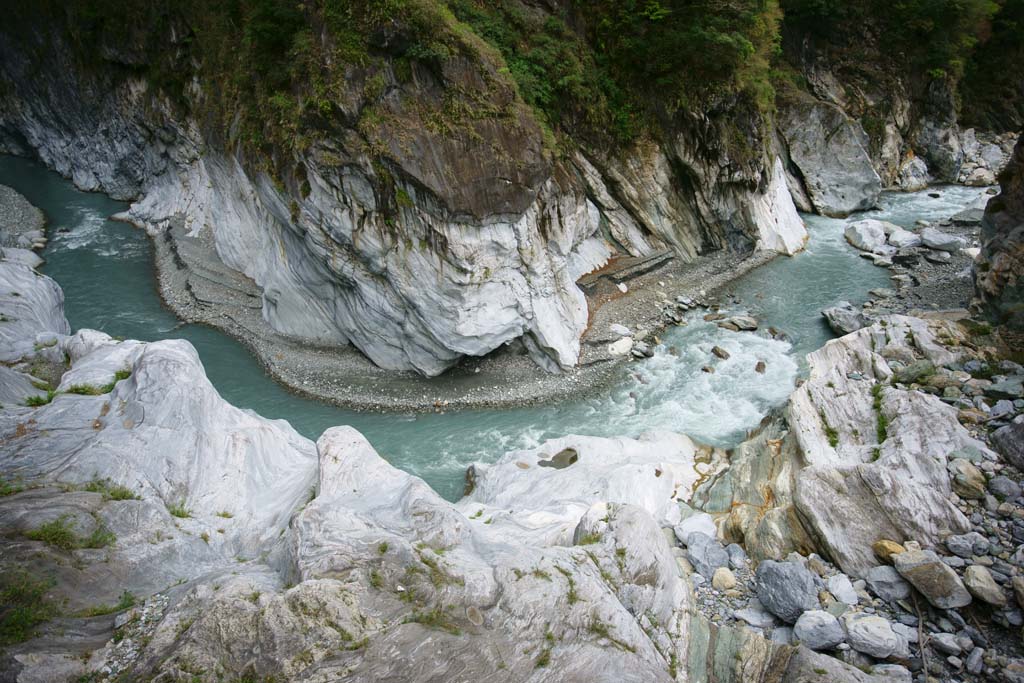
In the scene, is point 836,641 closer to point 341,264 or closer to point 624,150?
point 341,264

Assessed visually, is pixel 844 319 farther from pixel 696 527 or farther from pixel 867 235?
pixel 696 527

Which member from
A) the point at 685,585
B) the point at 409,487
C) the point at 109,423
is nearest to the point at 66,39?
the point at 109,423

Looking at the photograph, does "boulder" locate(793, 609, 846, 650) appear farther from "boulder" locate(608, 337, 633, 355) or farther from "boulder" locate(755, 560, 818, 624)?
"boulder" locate(608, 337, 633, 355)

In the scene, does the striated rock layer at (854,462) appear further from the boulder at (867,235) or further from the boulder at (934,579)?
the boulder at (867,235)

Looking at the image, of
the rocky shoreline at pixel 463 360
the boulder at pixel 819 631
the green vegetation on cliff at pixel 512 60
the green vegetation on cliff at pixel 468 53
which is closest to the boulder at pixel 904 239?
the rocky shoreline at pixel 463 360

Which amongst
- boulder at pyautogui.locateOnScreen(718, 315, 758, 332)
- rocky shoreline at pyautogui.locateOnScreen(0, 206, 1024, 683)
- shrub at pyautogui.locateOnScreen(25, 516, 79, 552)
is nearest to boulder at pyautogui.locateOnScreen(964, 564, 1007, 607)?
rocky shoreline at pyautogui.locateOnScreen(0, 206, 1024, 683)
